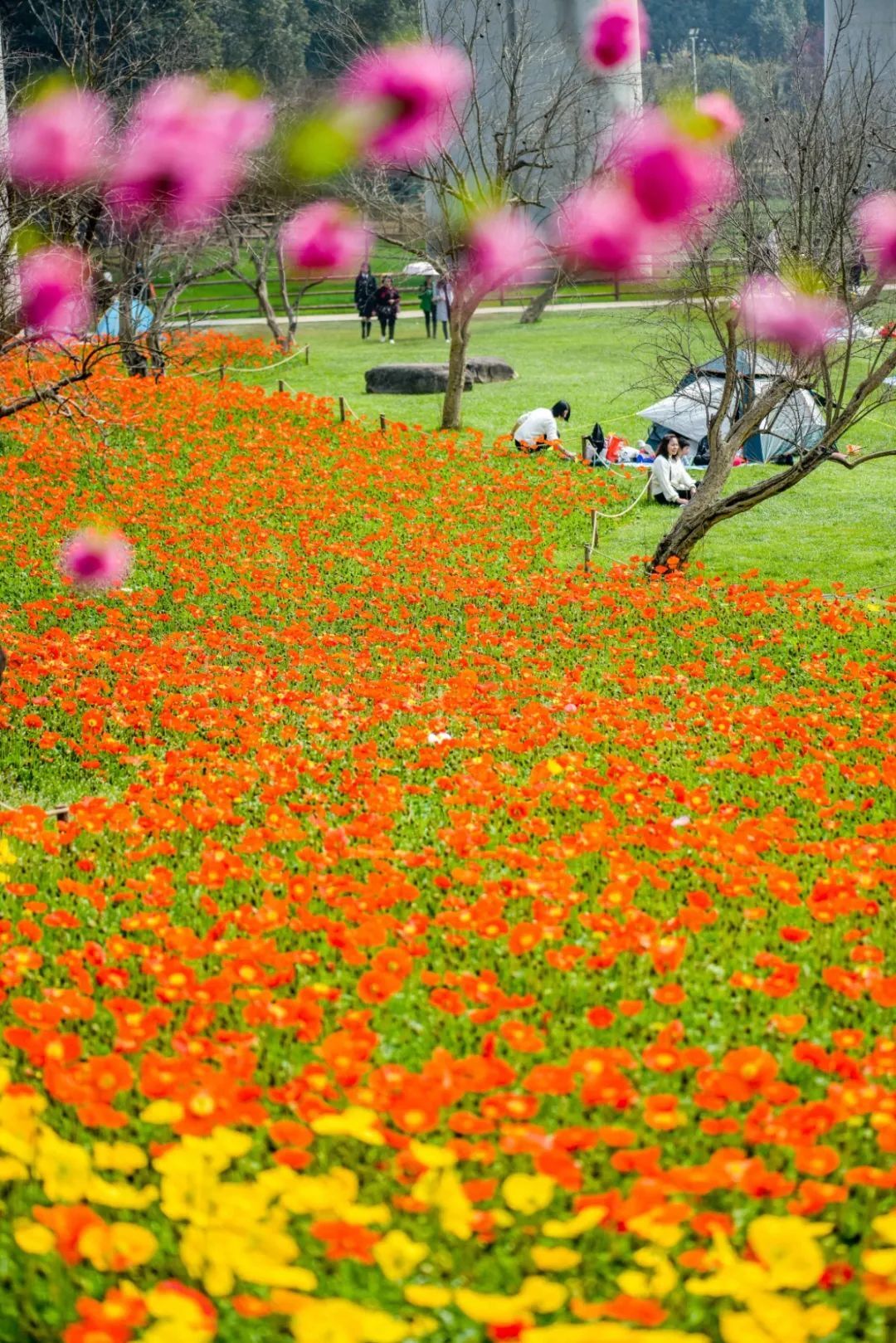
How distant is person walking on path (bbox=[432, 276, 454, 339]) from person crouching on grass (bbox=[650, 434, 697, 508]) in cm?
1132

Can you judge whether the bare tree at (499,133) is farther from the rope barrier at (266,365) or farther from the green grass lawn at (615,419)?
the rope barrier at (266,365)

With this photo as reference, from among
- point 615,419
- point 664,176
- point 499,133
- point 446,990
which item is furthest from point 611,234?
point 615,419

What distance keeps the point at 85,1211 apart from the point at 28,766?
5501 mm

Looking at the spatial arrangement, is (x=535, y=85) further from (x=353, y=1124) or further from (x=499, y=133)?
(x=353, y=1124)

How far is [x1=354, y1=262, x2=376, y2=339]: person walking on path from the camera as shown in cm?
3136

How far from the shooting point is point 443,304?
1230 inches

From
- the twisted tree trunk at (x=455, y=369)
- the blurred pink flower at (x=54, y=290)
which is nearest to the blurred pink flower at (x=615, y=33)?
the blurred pink flower at (x=54, y=290)

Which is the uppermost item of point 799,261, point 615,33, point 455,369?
point 615,33

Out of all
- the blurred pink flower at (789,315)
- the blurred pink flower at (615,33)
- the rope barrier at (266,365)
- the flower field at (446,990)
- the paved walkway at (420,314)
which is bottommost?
the paved walkway at (420,314)

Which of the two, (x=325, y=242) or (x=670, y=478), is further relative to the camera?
(x=670, y=478)

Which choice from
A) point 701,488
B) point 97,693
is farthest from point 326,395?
point 97,693

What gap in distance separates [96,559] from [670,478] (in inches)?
288

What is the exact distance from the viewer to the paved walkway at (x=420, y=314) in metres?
35.1

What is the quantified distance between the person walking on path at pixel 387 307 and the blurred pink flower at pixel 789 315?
1621 cm
